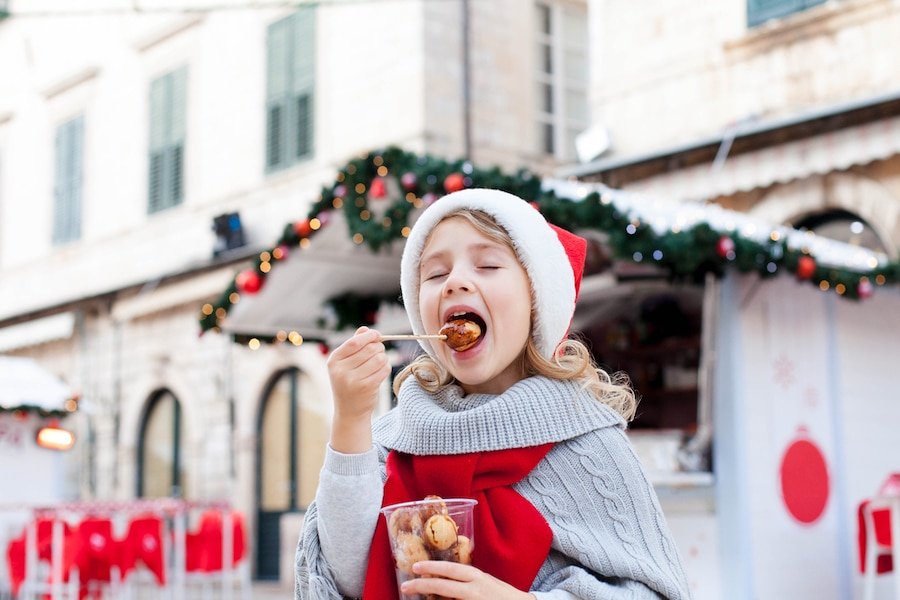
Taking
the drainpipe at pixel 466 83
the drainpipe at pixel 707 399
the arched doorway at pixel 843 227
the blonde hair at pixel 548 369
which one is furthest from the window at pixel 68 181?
the blonde hair at pixel 548 369

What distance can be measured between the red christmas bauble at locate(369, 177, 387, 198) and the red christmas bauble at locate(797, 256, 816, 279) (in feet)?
7.03

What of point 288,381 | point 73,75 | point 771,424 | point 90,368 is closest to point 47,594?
point 771,424

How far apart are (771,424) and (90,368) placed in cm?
1332

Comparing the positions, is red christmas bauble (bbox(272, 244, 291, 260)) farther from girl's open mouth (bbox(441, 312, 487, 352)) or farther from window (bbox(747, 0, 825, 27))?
window (bbox(747, 0, 825, 27))

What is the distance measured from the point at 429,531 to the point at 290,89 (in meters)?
13.1

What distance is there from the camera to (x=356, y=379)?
171 centimetres

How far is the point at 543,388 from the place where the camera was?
1.88 metres

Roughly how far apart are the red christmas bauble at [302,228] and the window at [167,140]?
974cm

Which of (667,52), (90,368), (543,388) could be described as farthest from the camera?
(90,368)

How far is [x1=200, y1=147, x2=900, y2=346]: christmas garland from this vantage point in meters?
5.52

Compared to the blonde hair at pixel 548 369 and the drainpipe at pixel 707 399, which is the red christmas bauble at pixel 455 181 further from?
the blonde hair at pixel 548 369

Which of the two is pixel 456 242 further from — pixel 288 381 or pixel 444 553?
pixel 288 381

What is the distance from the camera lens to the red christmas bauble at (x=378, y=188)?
239 inches

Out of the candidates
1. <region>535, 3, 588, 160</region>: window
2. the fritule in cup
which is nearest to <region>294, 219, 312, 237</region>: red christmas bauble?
the fritule in cup
